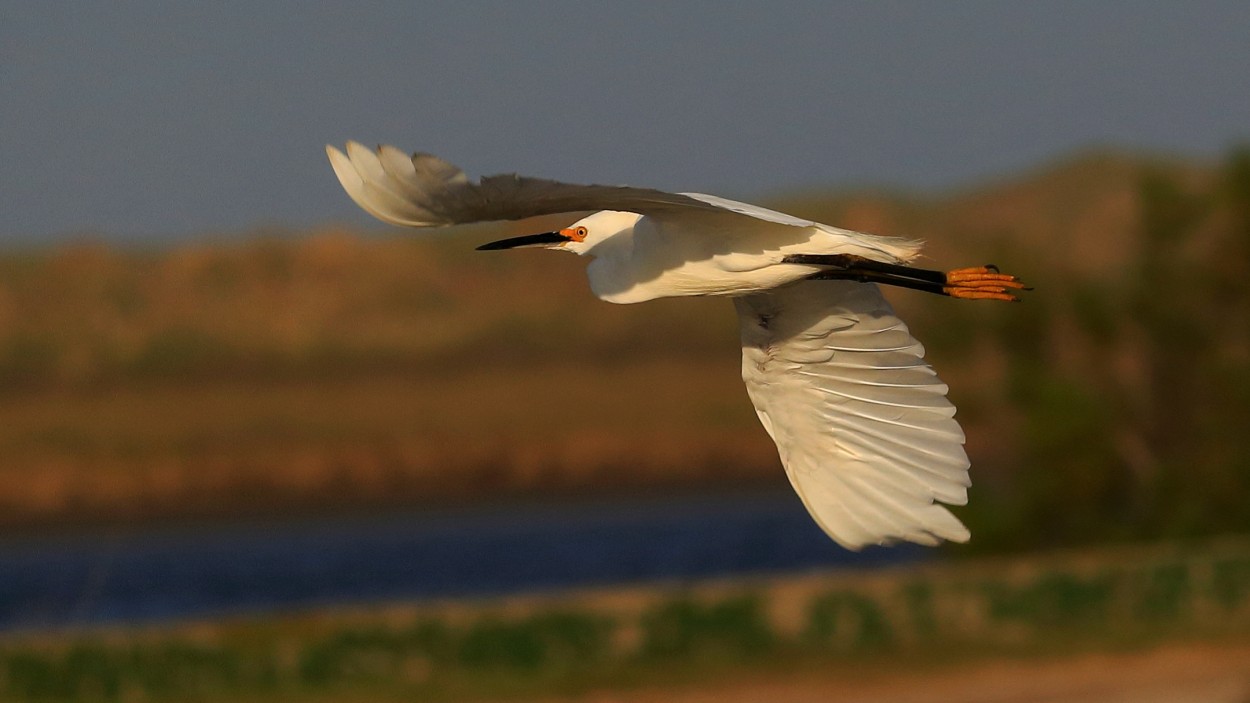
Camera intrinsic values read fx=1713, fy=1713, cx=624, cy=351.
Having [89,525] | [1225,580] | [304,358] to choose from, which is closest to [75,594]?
[89,525]

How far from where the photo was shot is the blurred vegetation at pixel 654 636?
1419 cm

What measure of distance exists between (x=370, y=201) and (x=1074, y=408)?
16775 millimetres

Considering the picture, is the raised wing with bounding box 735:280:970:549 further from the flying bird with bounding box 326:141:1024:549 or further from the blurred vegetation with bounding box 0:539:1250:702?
the blurred vegetation with bounding box 0:539:1250:702

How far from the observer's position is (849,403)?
694 cm

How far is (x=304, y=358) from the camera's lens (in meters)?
40.0

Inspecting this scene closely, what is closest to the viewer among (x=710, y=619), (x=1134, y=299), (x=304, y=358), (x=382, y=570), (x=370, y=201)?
(x=370, y=201)

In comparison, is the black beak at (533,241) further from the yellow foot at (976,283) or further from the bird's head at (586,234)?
the yellow foot at (976,283)

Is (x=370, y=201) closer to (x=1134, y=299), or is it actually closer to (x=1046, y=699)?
(x=1046, y=699)

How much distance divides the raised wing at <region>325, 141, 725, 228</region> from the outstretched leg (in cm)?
132

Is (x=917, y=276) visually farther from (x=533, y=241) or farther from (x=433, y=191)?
(x=433, y=191)

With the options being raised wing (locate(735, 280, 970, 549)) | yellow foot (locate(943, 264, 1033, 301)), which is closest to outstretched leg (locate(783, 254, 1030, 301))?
yellow foot (locate(943, 264, 1033, 301))

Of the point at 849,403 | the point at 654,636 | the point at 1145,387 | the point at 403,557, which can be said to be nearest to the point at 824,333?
the point at 849,403

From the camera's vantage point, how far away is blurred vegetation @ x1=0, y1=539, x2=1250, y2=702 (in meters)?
14.2

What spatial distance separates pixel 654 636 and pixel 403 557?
1286cm
